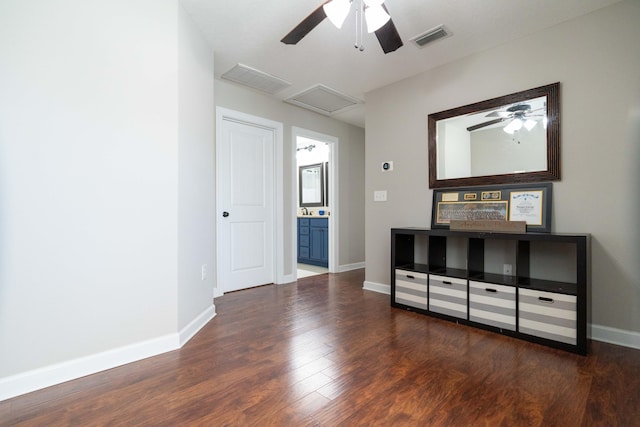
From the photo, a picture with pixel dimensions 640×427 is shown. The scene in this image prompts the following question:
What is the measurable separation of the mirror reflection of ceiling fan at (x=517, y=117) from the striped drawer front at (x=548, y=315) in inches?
52.9

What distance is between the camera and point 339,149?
185 inches

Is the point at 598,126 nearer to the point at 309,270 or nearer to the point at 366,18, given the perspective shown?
the point at 366,18

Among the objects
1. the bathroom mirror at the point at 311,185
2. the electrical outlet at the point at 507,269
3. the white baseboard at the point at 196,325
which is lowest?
the white baseboard at the point at 196,325

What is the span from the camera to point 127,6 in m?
1.82

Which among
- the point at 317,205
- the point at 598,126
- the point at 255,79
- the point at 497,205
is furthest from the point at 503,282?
the point at 317,205

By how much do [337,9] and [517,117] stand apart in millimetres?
1811

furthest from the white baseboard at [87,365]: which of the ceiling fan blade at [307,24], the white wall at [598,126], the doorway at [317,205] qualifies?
the white wall at [598,126]

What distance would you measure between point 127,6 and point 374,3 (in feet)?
4.90

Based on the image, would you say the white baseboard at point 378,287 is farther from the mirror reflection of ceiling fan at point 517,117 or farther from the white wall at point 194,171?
the mirror reflection of ceiling fan at point 517,117

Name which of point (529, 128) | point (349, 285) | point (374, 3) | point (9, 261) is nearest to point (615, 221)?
point (529, 128)

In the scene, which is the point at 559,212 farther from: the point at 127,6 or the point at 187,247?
the point at 127,6

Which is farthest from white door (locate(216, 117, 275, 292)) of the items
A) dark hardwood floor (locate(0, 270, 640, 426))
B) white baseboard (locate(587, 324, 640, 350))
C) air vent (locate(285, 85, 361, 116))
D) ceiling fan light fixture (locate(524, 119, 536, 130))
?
white baseboard (locate(587, 324, 640, 350))

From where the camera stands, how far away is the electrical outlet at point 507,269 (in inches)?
101

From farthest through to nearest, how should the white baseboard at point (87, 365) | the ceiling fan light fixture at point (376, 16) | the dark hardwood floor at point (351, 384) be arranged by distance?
the ceiling fan light fixture at point (376, 16) < the white baseboard at point (87, 365) < the dark hardwood floor at point (351, 384)
